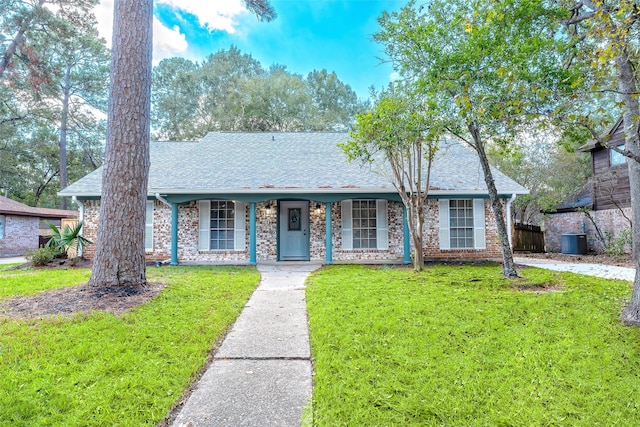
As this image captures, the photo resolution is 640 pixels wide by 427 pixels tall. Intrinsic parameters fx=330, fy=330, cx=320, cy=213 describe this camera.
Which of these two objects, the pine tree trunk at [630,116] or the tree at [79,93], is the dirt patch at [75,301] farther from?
the tree at [79,93]

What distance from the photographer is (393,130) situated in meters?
7.41

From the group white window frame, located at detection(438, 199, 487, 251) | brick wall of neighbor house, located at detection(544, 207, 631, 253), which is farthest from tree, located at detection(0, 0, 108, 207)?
brick wall of neighbor house, located at detection(544, 207, 631, 253)

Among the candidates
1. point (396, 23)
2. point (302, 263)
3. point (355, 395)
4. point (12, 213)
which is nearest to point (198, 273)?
point (302, 263)

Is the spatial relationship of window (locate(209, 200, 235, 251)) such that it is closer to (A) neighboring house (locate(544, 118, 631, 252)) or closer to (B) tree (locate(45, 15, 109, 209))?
(A) neighboring house (locate(544, 118, 631, 252))

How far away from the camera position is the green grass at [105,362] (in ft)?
7.43

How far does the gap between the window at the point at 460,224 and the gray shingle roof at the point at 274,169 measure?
26.5 inches

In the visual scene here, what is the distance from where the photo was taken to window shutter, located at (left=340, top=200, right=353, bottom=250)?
1063 centimetres

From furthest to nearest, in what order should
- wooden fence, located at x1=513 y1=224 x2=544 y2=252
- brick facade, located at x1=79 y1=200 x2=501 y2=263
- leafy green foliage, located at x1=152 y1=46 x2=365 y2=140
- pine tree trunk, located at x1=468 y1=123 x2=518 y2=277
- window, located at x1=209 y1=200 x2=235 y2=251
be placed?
leafy green foliage, located at x1=152 y1=46 x2=365 y2=140 → wooden fence, located at x1=513 y1=224 x2=544 y2=252 → window, located at x1=209 y1=200 x2=235 y2=251 → brick facade, located at x1=79 y1=200 x2=501 y2=263 → pine tree trunk, located at x1=468 y1=123 x2=518 y2=277

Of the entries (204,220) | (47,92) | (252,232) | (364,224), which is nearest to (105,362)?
(252,232)

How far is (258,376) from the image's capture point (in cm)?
284

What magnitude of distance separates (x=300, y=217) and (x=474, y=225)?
5.60 meters

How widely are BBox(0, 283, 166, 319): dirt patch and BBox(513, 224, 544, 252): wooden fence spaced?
14112 millimetres

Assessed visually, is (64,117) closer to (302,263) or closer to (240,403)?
(302,263)

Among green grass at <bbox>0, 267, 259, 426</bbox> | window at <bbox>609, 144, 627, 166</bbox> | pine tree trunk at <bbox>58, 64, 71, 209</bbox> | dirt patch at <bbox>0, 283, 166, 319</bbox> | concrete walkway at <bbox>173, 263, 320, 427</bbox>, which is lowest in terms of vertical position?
concrete walkway at <bbox>173, 263, 320, 427</bbox>
